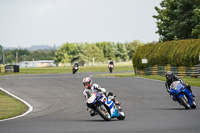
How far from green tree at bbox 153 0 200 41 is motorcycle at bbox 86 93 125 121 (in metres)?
43.3

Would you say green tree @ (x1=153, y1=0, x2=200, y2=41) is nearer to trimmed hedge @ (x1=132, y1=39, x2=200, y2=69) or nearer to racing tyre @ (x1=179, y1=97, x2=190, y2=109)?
trimmed hedge @ (x1=132, y1=39, x2=200, y2=69)

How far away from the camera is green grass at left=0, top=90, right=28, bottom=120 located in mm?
18172

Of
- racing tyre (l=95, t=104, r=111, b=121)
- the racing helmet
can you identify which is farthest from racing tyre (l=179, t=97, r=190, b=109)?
the racing helmet

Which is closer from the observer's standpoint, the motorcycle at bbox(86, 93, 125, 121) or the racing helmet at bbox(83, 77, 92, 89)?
the motorcycle at bbox(86, 93, 125, 121)

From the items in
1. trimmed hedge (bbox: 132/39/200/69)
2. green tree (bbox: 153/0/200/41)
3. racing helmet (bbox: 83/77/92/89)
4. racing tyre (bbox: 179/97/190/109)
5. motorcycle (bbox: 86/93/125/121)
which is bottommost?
racing tyre (bbox: 179/97/190/109)

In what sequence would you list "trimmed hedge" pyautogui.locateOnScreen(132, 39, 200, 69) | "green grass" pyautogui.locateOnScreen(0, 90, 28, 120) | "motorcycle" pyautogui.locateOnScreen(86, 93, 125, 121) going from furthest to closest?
"trimmed hedge" pyautogui.locateOnScreen(132, 39, 200, 69), "green grass" pyautogui.locateOnScreen(0, 90, 28, 120), "motorcycle" pyautogui.locateOnScreen(86, 93, 125, 121)

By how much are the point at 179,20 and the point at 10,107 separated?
4554cm

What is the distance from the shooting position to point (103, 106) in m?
13.8

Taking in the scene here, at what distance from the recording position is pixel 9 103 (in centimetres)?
2291

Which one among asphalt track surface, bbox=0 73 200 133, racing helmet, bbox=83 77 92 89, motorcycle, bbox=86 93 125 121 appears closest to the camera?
asphalt track surface, bbox=0 73 200 133

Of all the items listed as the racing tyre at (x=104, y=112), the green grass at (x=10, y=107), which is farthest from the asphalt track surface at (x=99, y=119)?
the green grass at (x=10, y=107)

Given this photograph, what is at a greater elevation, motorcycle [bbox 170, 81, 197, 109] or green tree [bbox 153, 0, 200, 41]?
green tree [bbox 153, 0, 200, 41]

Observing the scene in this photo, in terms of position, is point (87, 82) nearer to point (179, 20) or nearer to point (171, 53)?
point (171, 53)

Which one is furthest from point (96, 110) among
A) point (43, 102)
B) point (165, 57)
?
point (165, 57)
